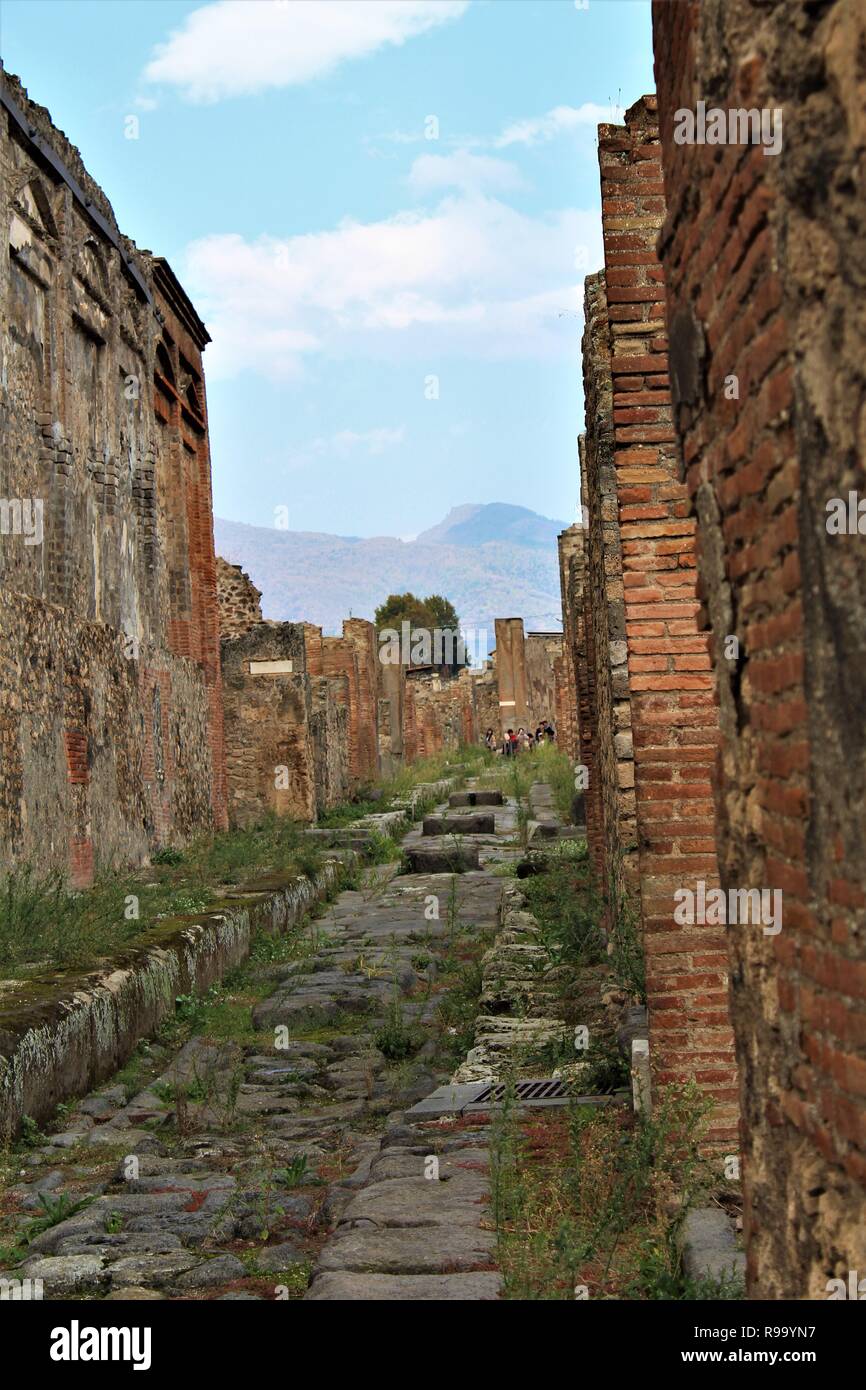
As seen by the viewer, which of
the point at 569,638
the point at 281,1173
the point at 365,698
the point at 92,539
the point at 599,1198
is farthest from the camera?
the point at 365,698

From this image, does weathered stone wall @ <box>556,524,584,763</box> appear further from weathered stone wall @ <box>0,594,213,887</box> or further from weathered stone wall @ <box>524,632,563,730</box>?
weathered stone wall @ <box>524,632,563,730</box>

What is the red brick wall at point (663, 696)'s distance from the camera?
18.0 ft

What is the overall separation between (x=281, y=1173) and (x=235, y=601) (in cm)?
1972

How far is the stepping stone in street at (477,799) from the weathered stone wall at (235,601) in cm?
490

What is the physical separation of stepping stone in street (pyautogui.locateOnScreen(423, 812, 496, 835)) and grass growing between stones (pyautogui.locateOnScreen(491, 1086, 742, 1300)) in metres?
16.0

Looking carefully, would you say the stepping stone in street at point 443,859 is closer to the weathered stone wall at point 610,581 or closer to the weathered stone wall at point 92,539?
the weathered stone wall at point 92,539

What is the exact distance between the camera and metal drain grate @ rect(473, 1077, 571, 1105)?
6293 millimetres

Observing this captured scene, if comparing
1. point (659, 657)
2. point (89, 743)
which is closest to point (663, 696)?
point (659, 657)

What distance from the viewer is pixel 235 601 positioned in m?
25.5

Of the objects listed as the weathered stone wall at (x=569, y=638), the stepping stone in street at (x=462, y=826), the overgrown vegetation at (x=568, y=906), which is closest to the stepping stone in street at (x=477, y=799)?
the weathered stone wall at (x=569, y=638)

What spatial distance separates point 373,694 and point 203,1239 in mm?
28313

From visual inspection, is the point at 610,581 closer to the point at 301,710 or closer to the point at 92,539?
the point at 92,539

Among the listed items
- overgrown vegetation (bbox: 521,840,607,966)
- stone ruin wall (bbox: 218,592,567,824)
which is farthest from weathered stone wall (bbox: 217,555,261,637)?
overgrown vegetation (bbox: 521,840,607,966)

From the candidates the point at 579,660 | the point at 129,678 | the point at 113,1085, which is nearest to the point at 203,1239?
the point at 113,1085
